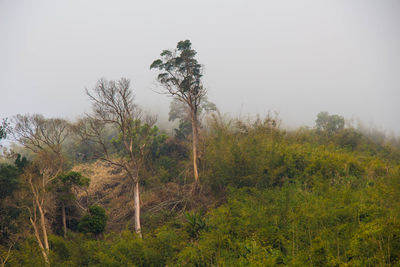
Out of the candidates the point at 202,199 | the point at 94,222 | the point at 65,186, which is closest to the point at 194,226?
the point at 202,199

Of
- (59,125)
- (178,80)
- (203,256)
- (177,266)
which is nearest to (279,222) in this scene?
(203,256)

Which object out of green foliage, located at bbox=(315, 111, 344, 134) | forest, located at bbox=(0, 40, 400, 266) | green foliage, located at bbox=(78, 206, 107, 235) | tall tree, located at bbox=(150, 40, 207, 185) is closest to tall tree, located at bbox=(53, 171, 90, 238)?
forest, located at bbox=(0, 40, 400, 266)

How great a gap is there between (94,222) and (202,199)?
5.13 meters

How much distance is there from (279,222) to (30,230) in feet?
35.4

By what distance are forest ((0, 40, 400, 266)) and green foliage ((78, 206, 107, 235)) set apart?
1.9 inches

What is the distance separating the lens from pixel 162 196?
13172 millimetres

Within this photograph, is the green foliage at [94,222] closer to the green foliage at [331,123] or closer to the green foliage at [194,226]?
the green foliage at [194,226]

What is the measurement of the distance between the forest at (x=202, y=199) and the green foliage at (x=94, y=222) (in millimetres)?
48

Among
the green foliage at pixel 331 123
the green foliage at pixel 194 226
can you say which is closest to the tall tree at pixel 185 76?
the green foliage at pixel 194 226

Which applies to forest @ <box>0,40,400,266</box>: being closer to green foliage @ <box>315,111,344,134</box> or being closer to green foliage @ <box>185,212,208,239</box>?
green foliage @ <box>185,212,208,239</box>

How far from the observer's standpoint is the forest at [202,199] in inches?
195

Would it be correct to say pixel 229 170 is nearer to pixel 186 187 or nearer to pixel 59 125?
pixel 186 187

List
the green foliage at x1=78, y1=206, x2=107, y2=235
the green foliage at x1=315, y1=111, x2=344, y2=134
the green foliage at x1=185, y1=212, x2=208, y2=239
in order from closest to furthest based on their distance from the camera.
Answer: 1. the green foliage at x1=185, y1=212, x2=208, y2=239
2. the green foliage at x1=78, y1=206, x2=107, y2=235
3. the green foliage at x1=315, y1=111, x2=344, y2=134

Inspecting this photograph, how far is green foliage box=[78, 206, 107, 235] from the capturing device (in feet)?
35.7
